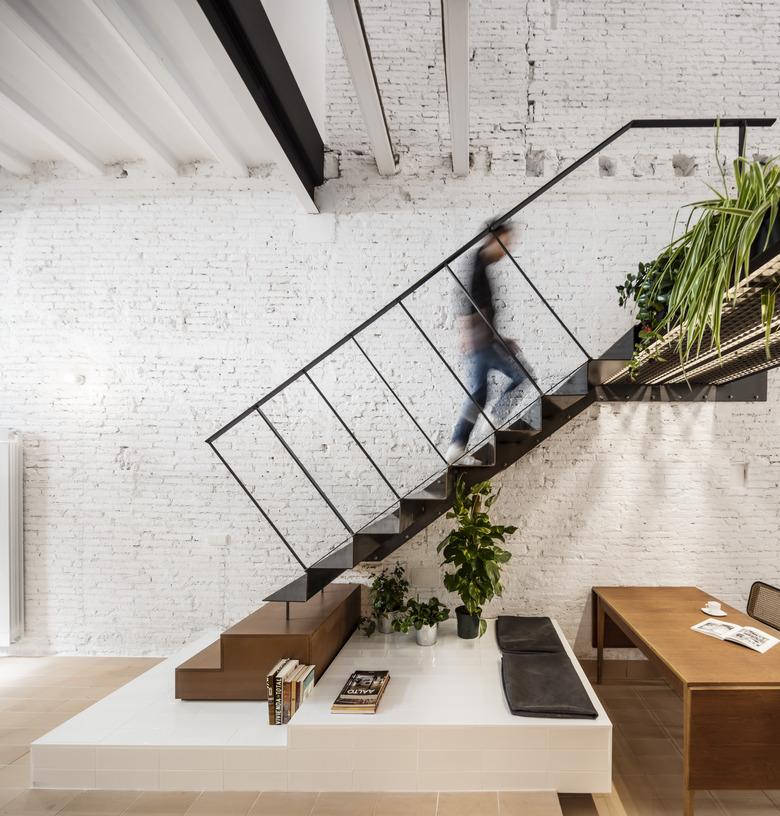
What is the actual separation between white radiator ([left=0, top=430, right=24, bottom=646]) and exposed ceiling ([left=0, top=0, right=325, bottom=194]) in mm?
2335

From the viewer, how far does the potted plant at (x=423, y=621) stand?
4.06 metres

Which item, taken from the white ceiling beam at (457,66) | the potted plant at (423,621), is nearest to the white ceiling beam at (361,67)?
the white ceiling beam at (457,66)

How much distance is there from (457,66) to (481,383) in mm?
2276

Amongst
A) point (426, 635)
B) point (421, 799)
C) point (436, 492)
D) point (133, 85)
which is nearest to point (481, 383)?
point (436, 492)

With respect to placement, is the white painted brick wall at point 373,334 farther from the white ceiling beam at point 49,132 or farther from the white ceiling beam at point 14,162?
the white ceiling beam at point 49,132

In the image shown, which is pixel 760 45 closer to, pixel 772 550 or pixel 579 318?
pixel 579 318

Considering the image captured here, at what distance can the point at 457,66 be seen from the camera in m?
3.10

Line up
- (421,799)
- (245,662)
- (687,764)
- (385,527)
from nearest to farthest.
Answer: (687,764) → (421,799) → (245,662) → (385,527)

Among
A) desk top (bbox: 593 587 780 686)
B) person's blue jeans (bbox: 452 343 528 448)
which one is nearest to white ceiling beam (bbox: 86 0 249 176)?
person's blue jeans (bbox: 452 343 528 448)

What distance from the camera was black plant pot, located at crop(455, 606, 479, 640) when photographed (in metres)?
4.14

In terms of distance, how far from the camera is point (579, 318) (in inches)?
184

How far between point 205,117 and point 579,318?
3085mm

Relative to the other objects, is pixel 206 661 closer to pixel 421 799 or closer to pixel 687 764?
pixel 421 799

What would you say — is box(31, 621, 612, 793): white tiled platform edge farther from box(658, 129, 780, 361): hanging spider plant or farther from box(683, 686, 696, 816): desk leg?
box(658, 129, 780, 361): hanging spider plant
